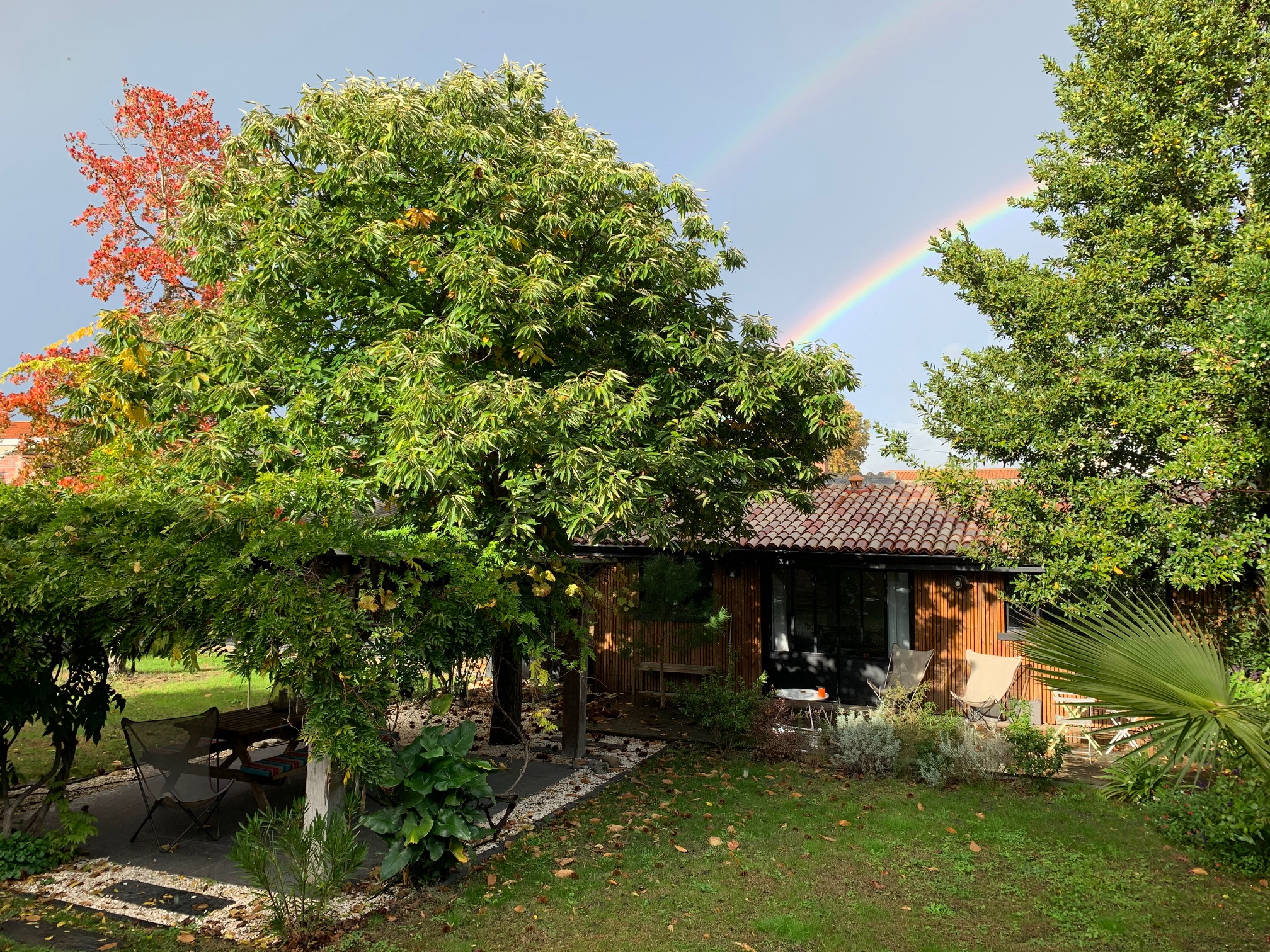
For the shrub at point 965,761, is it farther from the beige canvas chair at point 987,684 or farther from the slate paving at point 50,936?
the slate paving at point 50,936

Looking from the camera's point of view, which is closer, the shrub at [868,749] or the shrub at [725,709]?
the shrub at [868,749]

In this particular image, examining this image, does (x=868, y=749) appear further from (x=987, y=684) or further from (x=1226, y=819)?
(x=1226, y=819)

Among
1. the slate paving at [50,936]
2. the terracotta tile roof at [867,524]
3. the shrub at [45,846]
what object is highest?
the terracotta tile roof at [867,524]

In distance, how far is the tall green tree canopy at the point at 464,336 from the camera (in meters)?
7.02

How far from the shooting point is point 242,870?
627 cm

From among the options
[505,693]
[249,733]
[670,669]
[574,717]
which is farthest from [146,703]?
[670,669]

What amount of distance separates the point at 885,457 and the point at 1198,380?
3.32 metres

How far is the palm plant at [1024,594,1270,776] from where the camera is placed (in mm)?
3619

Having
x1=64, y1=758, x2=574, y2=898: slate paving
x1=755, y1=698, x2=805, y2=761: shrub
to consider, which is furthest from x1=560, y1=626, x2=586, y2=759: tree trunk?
x1=755, y1=698, x2=805, y2=761: shrub

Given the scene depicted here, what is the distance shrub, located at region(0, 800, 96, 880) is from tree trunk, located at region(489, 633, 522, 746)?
3.82 metres

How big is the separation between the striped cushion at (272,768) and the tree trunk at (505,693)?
2164 millimetres

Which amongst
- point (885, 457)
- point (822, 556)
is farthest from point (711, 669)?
point (885, 457)

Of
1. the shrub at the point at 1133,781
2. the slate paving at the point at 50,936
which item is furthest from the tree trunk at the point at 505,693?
the shrub at the point at 1133,781

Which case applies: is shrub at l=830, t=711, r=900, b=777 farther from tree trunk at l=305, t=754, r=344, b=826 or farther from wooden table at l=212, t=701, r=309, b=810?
wooden table at l=212, t=701, r=309, b=810
